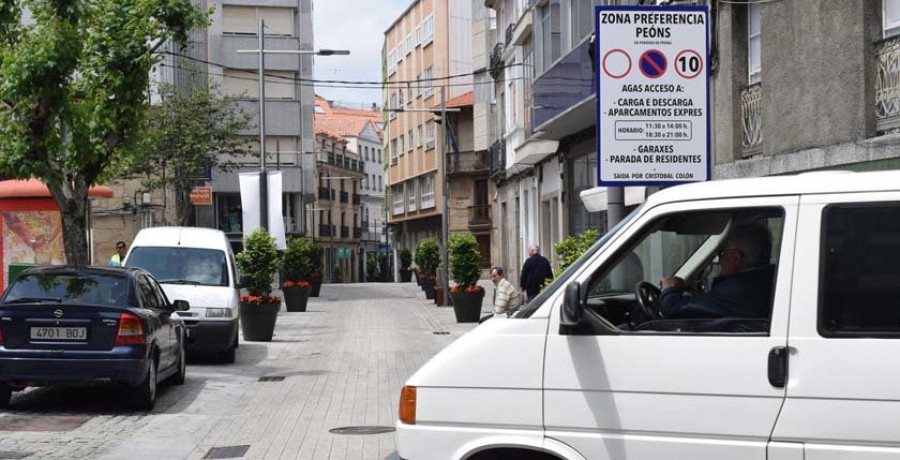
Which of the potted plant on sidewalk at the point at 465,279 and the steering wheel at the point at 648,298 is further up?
the steering wheel at the point at 648,298

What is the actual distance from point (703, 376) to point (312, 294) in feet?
139

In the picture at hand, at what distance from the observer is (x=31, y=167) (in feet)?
55.2

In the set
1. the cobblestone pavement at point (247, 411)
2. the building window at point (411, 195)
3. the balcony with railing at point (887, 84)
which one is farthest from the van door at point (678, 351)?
the building window at point (411, 195)

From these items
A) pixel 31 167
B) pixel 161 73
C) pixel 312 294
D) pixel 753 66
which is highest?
pixel 161 73

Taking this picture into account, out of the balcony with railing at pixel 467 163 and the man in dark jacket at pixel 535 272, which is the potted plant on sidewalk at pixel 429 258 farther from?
the man in dark jacket at pixel 535 272

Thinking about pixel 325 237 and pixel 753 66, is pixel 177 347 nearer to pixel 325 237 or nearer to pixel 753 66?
pixel 753 66

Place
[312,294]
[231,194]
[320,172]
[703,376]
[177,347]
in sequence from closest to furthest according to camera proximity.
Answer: [703,376] → [177,347] → [312,294] → [231,194] → [320,172]

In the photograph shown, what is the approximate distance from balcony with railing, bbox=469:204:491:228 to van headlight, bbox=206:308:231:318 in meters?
50.4

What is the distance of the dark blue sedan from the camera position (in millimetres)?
12164

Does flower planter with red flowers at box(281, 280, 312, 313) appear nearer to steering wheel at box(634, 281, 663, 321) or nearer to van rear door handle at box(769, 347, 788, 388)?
steering wheel at box(634, 281, 663, 321)

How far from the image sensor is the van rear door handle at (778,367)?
5.13 meters

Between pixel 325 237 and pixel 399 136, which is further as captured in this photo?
pixel 325 237

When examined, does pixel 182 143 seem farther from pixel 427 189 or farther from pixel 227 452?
pixel 227 452

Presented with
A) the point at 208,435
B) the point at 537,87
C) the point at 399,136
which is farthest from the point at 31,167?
the point at 399,136
